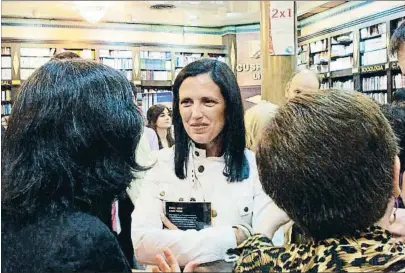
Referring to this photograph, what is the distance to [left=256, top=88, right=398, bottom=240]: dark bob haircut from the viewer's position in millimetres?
781

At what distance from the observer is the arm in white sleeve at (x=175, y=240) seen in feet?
3.49

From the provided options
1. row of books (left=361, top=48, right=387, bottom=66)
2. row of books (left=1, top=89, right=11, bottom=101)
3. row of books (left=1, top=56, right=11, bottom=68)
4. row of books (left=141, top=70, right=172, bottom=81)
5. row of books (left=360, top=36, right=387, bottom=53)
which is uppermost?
row of books (left=360, top=36, right=387, bottom=53)

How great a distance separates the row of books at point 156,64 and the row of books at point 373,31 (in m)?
0.79

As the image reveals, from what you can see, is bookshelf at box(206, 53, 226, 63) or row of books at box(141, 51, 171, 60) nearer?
bookshelf at box(206, 53, 226, 63)

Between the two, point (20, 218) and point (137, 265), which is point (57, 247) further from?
point (137, 265)

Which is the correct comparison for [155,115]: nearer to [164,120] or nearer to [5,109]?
[164,120]

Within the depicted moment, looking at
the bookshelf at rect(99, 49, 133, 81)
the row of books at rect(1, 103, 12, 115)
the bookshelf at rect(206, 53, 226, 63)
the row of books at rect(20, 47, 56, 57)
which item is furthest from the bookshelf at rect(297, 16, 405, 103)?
the row of books at rect(1, 103, 12, 115)

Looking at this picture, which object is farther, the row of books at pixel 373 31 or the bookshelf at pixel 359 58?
the row of books at pixel 373 31

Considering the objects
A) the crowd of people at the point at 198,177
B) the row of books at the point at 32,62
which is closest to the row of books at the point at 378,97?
the crowd of people at the point at 198,177

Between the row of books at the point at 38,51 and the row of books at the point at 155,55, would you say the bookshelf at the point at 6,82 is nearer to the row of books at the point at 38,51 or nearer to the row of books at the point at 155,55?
the row of books at the point at 38,51

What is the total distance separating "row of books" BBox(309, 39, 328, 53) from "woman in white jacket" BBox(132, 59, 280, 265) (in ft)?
1.50

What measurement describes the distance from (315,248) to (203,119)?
1.39ft

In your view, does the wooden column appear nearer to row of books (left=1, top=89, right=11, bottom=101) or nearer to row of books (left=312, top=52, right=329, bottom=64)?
row of books (left=312, top=52, right=329, bottom=64)

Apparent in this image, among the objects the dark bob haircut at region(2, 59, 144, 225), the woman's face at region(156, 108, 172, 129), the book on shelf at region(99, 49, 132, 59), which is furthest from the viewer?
the book on shelf at region(99, 49, 132, 59)
